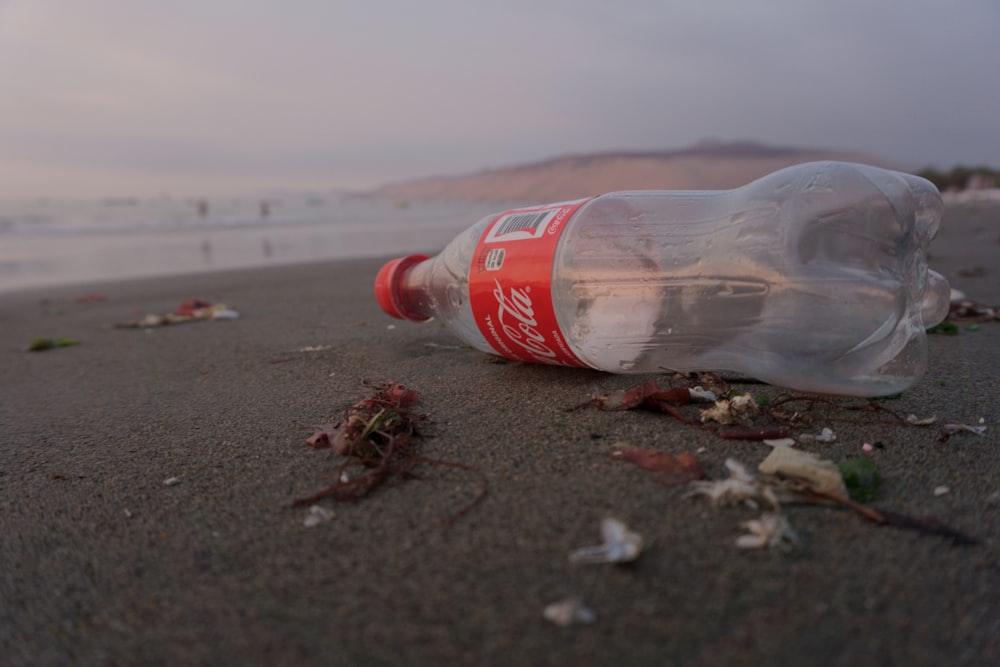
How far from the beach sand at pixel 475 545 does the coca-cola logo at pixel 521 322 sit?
4.4 inches

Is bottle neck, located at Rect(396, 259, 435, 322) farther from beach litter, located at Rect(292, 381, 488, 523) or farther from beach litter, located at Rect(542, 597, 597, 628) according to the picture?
beach litter, located at Rect(542, 597, 597, 628)

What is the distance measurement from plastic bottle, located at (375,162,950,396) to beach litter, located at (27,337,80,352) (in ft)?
7.78

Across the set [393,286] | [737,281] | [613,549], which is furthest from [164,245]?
[613,549]

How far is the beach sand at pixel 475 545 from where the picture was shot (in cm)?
79

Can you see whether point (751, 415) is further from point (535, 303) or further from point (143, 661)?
A: point (143, 661)

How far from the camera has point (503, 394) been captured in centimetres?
169

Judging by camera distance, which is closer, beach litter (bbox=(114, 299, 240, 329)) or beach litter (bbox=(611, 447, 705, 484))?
beach litter (bbox=(611, 447, 705, 484))

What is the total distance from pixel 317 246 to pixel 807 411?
9.00m

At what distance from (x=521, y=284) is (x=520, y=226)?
180mm

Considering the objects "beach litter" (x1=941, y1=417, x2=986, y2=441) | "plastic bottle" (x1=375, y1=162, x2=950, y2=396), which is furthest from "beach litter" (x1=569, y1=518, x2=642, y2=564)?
"beach litter" (x1=941, y1=417, x2=986, y2=441)

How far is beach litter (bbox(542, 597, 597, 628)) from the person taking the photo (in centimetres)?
81

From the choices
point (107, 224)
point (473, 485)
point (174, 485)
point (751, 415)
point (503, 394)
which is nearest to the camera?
point (473, 485)

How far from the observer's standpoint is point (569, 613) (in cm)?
81

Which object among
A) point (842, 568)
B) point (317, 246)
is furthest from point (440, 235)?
point (842, 568)
